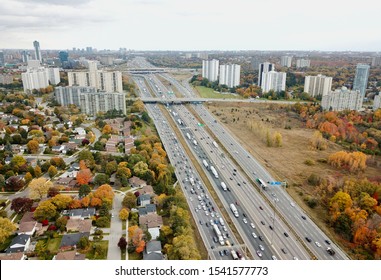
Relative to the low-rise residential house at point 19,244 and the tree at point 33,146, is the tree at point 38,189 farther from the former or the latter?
the tree at point 33,146

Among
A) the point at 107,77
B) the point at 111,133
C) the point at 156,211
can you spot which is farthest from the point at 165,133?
the point at 107,77

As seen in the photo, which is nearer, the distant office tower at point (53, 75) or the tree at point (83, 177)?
the tree at point (83, 177)

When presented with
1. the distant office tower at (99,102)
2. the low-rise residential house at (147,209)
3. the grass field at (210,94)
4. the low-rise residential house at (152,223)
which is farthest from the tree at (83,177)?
the grass field at (210,94)

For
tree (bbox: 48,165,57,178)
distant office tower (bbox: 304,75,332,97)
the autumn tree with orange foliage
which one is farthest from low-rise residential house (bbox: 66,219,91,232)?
distant office tower (bbox: 304,75,332,97)

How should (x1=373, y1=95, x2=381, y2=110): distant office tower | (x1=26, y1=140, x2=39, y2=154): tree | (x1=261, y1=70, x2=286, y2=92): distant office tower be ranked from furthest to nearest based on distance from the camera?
(x1=261, y1=70, x2=286, y2=92): distant office tower < (x1=373, y1=95, x2=381, y2=110): distant office tower < (x1=26, y1=140, x2=39, y2=154): tree

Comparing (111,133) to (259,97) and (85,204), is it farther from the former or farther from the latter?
(259,97)

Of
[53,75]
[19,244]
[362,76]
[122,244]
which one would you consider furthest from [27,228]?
[362,76]

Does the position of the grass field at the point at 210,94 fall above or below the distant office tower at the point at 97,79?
below

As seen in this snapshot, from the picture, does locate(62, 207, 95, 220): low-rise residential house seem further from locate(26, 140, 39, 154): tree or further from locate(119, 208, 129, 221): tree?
locate(26, 140, 39, 154): tree

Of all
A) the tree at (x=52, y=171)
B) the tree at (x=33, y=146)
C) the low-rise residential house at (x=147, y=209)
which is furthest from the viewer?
the tree at (x=33, y=146)
